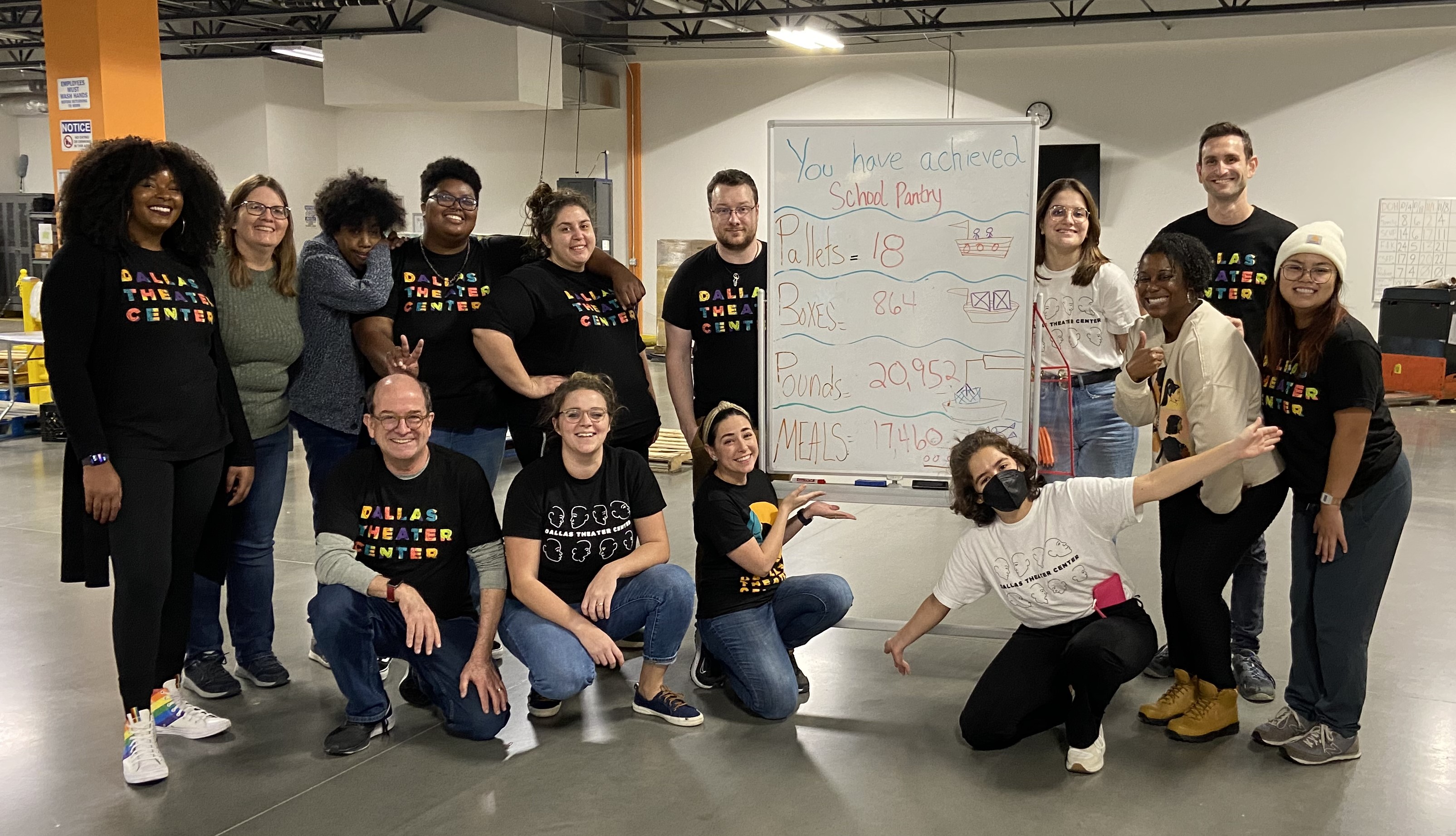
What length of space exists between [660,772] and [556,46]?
11.2 m

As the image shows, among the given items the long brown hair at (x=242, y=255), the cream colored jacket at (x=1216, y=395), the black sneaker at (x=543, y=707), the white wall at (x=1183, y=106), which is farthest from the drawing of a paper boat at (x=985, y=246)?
the white wall at (x=1183, y=106)

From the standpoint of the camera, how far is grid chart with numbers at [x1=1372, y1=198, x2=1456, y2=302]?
10906mm

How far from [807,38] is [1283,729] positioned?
31.8 feet

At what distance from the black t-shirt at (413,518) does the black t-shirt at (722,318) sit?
2.92 feet

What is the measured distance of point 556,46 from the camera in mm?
12797

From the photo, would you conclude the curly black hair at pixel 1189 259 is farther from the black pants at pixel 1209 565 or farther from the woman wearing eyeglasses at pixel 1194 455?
the black pants at pixel 1209 565

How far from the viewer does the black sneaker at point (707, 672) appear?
358 cm

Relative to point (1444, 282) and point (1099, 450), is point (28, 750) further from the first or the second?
point (1444, 282)

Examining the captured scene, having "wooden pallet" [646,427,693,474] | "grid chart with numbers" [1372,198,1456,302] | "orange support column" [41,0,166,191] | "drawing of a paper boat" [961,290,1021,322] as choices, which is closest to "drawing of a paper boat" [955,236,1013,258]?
"drawing of a paper boat" [961,290,1021,322]

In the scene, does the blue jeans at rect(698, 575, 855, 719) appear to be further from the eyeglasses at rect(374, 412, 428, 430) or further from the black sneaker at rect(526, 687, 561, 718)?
the eyeglasses at rect(374, 412, 428, 430)

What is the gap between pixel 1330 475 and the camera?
281 cm

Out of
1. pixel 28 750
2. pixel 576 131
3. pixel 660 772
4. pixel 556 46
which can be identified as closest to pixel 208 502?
pixel 28 750

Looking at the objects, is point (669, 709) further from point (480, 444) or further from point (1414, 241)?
point (1414, 241)

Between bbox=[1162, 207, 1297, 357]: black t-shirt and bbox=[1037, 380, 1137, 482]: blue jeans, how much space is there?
16.5 inches
